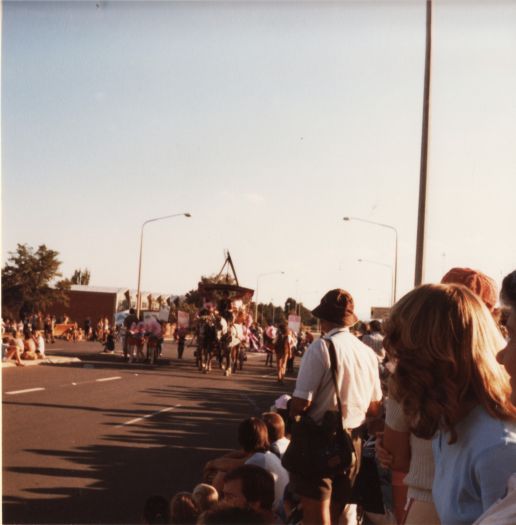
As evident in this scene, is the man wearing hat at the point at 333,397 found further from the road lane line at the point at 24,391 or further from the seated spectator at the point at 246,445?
the road lane line at the point at 24,391

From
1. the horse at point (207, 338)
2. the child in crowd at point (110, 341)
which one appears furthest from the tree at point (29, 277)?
the horse at point (207, 338)

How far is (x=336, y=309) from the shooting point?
5.21 metres

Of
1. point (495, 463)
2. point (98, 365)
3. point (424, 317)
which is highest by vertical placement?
point (424, 317)

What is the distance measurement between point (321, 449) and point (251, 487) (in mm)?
572

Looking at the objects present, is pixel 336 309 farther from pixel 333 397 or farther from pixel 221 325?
pixel 221 325

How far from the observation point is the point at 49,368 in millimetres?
23859

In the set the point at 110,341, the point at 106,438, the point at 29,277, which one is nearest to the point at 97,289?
the point at 29,277

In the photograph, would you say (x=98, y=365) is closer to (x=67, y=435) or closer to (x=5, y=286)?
(x=67, y=435)

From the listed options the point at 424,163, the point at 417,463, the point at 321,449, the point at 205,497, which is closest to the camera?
the point at 417,463

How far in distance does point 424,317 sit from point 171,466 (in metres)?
7.00

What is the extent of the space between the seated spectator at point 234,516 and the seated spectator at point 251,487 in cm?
238

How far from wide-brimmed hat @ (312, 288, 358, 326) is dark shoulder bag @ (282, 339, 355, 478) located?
0.70 metres

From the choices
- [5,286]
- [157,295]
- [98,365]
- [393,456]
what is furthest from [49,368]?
[157,295]

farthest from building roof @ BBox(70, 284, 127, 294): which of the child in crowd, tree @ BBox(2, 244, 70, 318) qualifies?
the child in crowd
